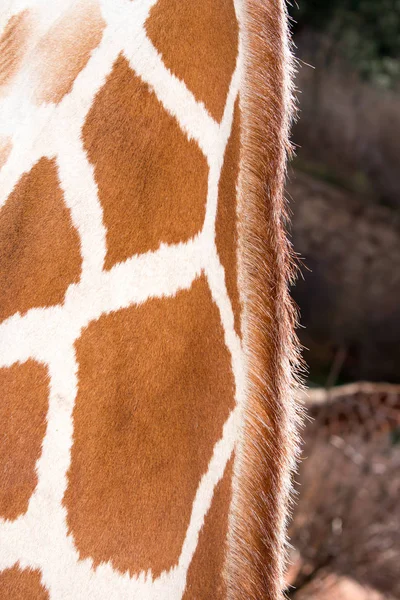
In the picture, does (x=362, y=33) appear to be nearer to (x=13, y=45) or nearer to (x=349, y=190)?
(x=349, y=190)

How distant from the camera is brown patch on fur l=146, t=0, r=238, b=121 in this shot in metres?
0.48

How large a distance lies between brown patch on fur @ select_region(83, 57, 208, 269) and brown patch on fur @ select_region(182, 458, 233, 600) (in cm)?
17

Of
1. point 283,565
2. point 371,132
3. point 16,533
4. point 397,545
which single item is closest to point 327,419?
point 397,545

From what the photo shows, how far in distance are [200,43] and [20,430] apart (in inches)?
10.8

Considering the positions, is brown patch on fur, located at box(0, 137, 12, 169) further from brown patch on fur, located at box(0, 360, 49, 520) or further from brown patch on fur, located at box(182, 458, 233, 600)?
brown patch on fur, located at box(182, 458, 233, 600)

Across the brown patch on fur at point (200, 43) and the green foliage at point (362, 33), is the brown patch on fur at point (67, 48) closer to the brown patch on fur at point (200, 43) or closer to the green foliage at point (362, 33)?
the brown patch on fur at point (200, 43)

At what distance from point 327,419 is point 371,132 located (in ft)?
10.9

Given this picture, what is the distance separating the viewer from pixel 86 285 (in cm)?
45

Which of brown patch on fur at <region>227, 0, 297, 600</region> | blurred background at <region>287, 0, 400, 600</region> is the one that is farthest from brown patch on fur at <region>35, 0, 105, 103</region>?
blurred background at <region>287, 0, 400, 600</region>

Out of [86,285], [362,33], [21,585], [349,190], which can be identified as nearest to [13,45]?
[86,285]

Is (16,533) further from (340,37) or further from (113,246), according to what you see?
(340,37)

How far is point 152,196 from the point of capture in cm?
47

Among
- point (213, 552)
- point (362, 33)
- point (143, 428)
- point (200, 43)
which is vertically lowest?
point (362, 33)

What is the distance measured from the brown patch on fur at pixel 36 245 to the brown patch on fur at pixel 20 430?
38 millimetres
